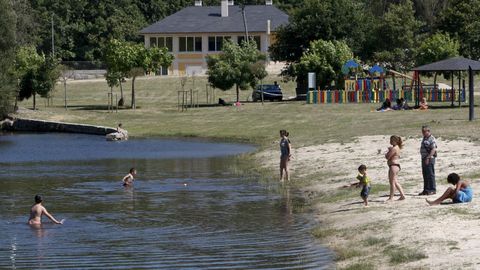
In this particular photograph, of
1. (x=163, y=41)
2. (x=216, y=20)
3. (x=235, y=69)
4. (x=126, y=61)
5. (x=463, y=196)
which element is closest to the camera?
(x=463, y=196)

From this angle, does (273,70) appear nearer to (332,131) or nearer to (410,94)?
(410,94)

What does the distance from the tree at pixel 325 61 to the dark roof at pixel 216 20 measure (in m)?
31.1

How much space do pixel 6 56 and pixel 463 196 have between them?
5290 centimetres

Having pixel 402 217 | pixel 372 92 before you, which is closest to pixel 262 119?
pixel 372 92

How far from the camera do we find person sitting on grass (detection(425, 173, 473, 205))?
80.3 ft

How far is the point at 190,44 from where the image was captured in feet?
373

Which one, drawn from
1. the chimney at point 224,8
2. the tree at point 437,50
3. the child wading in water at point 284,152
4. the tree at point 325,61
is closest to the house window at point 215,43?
the chimney at point 224,8

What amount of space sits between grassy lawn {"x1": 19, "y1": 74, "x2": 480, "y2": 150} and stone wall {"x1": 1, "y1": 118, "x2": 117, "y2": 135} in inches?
71.9

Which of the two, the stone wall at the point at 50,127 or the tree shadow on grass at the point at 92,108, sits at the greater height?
the tree shadow on grass at the point at 92,108

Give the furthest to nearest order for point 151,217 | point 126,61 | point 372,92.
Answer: point 126,61, point 372,92, point 151,217

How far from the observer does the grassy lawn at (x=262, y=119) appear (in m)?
48.3

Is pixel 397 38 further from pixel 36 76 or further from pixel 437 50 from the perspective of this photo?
pixel 36 76

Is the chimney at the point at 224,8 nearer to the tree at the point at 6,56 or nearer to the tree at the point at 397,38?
the tree at the point at 397,38

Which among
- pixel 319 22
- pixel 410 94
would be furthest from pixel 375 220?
pixel 319 22
